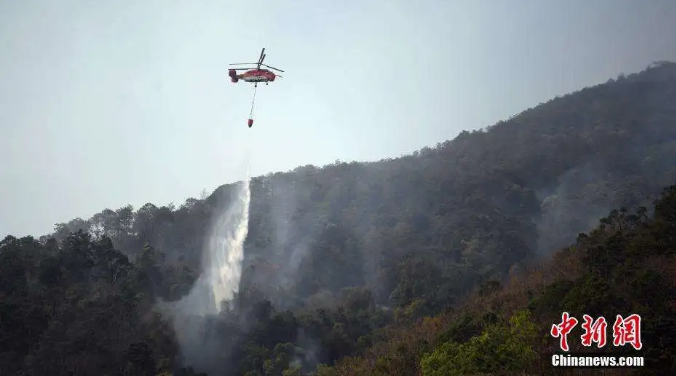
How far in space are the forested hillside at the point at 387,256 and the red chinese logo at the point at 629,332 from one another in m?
0.60

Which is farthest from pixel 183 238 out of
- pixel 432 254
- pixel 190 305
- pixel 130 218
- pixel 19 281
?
pixel 432 254

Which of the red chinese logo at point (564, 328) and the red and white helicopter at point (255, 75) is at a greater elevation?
the red and white helicopter at point (255, 75)

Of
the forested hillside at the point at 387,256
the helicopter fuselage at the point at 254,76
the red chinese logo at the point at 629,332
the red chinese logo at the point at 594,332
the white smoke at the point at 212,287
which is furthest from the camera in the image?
the white smoke at the point at 212,287

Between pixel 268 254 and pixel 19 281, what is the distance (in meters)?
37.4

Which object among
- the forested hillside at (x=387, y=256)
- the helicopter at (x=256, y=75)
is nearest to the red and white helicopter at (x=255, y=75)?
the helicopter at (x=256, y=75)

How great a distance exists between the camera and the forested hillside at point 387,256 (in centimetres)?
2808

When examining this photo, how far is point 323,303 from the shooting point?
58625mm

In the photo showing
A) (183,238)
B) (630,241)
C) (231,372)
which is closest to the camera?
(630,241)

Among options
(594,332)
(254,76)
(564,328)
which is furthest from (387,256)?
(594,332)

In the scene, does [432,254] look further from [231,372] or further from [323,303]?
[231,372]

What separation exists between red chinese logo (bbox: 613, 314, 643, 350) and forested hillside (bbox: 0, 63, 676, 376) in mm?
603

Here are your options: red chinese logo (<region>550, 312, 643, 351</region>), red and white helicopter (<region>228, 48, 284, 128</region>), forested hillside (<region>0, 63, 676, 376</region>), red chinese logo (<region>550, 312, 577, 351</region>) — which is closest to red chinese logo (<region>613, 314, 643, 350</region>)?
red chinese logo (<region>550, 312, 643, 351</region>)

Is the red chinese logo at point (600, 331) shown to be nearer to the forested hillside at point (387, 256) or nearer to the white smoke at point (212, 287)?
the forested hillside at point (387, 256)

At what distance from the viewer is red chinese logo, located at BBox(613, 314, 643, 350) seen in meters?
16.9
